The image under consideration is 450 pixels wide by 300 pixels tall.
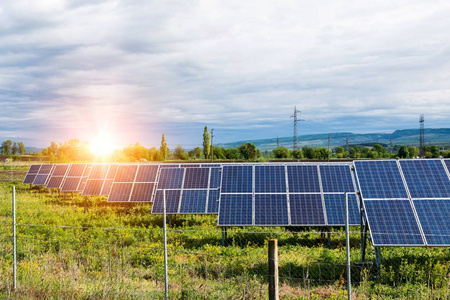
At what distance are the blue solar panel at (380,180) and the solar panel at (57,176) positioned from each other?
28.1 m

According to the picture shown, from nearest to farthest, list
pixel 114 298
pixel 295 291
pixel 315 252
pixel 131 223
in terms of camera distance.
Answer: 1. pixel 114 298
2. pixel 295 291
3. pixel 315 252
4. pixel 131 223

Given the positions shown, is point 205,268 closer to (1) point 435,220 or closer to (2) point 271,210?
(2) point 271,210

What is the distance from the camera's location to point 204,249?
14.2 metres

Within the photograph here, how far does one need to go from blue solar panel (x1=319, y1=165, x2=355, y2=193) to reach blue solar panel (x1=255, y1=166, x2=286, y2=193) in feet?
6.13

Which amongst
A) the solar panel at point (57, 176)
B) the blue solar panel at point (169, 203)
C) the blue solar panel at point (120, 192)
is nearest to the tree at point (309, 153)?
the solar panel at point (57, 176)

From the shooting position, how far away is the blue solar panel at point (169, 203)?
Answer: 19.1 m

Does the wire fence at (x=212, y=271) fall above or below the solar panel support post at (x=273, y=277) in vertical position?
below

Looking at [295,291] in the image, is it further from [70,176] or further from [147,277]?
[70,176]

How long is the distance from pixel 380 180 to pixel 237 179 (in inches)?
252

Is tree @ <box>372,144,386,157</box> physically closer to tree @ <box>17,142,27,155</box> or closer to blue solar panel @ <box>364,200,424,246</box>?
blue solar panel @ <box>364,200,424,246</box>

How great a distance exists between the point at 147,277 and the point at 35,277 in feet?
10.3

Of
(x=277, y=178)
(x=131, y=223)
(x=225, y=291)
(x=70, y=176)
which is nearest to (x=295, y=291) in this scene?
(x=225, y=291)

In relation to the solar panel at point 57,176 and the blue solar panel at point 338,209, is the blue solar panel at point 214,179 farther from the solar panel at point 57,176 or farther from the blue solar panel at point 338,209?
the solar panel at point 57,176

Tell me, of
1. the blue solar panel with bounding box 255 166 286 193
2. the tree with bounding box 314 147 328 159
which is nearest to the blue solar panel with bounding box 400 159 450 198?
the blue solar panel with bounding box 255 166 286 193
